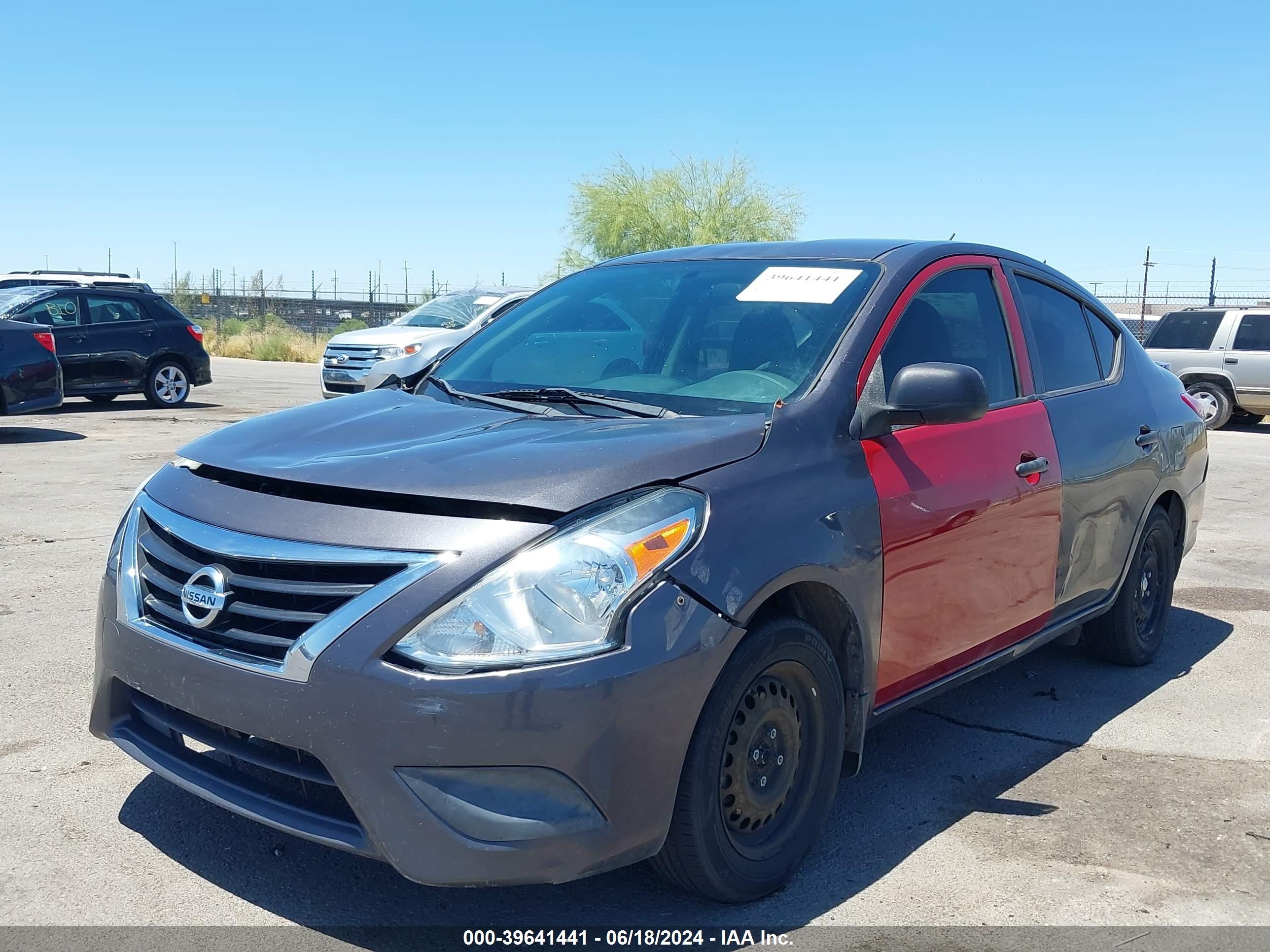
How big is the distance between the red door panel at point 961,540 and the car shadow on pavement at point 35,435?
1088cm

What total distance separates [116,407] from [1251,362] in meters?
16.0

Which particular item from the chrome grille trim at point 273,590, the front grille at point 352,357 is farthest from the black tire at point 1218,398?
the chrome grille trim at point 273,590

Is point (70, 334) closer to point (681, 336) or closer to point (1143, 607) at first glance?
point (681, 336)

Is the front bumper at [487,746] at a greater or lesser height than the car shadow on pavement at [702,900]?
greater

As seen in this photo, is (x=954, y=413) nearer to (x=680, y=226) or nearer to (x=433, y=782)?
(x=433, y=782)

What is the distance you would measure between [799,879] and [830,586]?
0.82 metres

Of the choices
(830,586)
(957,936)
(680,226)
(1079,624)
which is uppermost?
(680,226)

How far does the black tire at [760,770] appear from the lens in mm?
2867

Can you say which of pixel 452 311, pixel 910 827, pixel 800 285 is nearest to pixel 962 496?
pixel 800 285

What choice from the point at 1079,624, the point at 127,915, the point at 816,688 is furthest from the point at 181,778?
the point at 1079,624

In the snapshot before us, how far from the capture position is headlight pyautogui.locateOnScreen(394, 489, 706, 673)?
103 inches

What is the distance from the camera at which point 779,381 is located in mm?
3617

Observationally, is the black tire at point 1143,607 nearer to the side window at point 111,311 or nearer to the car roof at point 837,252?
the car roof at point 837,252

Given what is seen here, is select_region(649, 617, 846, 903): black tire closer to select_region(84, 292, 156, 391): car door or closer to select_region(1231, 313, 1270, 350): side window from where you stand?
select_region(84, 292, 156, 391): car door
